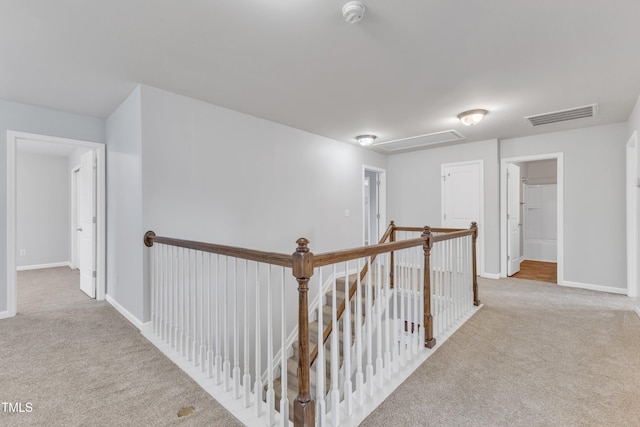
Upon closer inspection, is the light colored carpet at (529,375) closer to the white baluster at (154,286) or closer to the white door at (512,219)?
the white door at (512,219)

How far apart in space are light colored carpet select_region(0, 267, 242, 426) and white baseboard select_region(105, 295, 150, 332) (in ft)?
0.21

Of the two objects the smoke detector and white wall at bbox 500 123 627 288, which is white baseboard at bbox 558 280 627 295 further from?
the smoke detector

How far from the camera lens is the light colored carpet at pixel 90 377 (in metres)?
1.72

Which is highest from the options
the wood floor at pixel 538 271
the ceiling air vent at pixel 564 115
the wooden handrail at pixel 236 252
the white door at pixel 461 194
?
the ceiling air vent at pixel 564 115

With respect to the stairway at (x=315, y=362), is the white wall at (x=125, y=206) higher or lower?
higher

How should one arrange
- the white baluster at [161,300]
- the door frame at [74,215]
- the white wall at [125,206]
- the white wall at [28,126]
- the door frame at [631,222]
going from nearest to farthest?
1. the white baluster at [161,300]
2. the white wall at [125,206]
3. the white wall at [28,126]
4. the door frame at [631,222]
5. the door frame at [74,215]

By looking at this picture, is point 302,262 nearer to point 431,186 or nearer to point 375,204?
point 431,186

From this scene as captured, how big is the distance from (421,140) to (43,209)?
747cm

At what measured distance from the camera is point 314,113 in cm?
380

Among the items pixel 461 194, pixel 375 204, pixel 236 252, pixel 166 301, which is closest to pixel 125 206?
pixel 166 301

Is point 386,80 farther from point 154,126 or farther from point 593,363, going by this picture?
point 593,363

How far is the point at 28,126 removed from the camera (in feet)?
11.0

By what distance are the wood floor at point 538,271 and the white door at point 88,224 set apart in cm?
654

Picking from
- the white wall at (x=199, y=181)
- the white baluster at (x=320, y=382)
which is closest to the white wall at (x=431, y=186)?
the white wall at (x=199, y=181)
